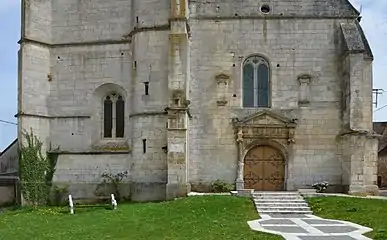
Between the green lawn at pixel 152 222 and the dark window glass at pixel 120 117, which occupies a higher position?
the dark window glass at pixel 120 117

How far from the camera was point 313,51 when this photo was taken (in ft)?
86.6

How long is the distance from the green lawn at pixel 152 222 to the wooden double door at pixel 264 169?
13.3ft

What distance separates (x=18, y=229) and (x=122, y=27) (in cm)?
1322

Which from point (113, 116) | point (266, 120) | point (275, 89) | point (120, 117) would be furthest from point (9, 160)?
point (275, 89)

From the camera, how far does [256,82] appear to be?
26594 mm

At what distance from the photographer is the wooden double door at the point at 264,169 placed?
2619 centimetres

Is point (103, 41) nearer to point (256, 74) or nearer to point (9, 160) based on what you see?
point (256, 74)

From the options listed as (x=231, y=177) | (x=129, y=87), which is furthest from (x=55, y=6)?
(x=231, y=177)

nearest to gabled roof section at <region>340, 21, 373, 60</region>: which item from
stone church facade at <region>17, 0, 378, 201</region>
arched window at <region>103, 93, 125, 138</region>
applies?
stone church facade at <region>17, 0, 378, 201</region>

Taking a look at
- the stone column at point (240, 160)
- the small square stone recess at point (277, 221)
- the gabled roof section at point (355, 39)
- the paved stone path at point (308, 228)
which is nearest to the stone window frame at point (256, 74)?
the stone column at point (240, 160)

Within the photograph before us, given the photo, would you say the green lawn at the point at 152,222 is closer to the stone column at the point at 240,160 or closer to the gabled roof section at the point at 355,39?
the stone column at the point at 240,160

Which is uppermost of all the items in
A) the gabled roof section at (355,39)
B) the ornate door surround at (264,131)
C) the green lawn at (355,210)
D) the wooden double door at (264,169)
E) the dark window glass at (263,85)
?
the gabled roof section at (355,39)

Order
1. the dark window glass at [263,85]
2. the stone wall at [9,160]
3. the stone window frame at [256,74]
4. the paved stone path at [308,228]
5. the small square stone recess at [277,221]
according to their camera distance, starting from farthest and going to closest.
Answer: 1. the stone wall at [9,160]
2. the dark window glass at [263,85]
3. the stone window frame at [256,74]
4. the small square stone recess at [277,221]
5. the paved stone path at [308,228]

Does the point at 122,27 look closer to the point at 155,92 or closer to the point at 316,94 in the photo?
the point at 155,92
